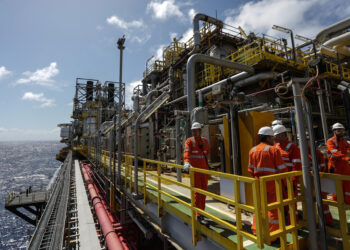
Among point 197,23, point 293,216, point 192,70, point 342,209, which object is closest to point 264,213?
point 293,216

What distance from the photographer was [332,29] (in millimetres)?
4594

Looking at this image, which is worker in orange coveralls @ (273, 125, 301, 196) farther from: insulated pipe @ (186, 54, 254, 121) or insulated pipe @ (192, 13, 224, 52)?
insulated pipe @ (192, 13, 224, 52)

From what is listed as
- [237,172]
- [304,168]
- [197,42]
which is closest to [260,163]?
[304,168]

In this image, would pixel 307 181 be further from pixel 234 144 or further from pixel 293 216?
pixel 234 144

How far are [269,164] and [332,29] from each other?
4205 mm

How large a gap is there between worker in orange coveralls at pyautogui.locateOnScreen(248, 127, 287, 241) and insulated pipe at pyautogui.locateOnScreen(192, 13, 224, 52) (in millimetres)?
12567

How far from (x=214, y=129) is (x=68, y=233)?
276 inches

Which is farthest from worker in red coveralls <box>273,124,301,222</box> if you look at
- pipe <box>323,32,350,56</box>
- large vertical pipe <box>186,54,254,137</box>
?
pipe <box>323,32,350,56</box>

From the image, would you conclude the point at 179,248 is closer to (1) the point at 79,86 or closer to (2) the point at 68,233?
(2) the point at 68,233

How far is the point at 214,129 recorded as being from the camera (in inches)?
335

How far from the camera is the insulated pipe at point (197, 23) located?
46.9 ft

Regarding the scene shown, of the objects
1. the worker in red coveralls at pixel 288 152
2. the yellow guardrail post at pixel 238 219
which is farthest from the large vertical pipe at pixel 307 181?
the yellow guardrail post at pixel 238 219

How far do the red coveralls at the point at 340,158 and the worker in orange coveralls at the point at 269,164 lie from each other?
1611mm

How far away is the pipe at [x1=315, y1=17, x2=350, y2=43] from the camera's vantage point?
4.34m
